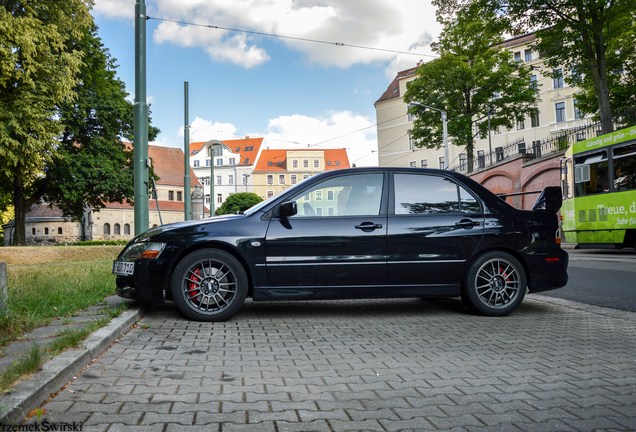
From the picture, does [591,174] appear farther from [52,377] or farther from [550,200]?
[52,377]

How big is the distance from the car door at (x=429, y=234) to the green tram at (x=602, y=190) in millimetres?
12386

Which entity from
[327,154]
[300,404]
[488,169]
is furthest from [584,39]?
[327,154]

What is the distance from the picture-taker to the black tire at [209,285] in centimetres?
607

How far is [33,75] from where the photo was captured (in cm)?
2395

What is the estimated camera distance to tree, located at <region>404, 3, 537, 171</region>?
4022 centimetres

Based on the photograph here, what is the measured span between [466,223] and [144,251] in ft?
11.9

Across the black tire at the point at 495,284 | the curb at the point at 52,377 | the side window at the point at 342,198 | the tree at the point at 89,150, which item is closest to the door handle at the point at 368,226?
the side window at the point at 342,198

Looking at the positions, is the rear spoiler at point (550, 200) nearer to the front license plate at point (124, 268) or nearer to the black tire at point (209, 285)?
the black tire at point (209, 285)

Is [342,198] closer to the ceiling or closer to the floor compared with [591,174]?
closer to the floor

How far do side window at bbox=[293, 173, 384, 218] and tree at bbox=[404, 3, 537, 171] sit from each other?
116 feet

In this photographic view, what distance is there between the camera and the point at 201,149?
112688mm

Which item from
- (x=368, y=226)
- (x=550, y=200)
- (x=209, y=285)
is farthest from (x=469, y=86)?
(x=209, y=285)

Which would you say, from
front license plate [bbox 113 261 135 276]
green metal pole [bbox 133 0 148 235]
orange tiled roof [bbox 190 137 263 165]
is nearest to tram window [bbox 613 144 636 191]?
green metal pole [bbox 133 0 148 235]

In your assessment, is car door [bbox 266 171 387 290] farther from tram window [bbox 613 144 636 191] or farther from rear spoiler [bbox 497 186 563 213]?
tram window [bbox 613 144 636 191]
